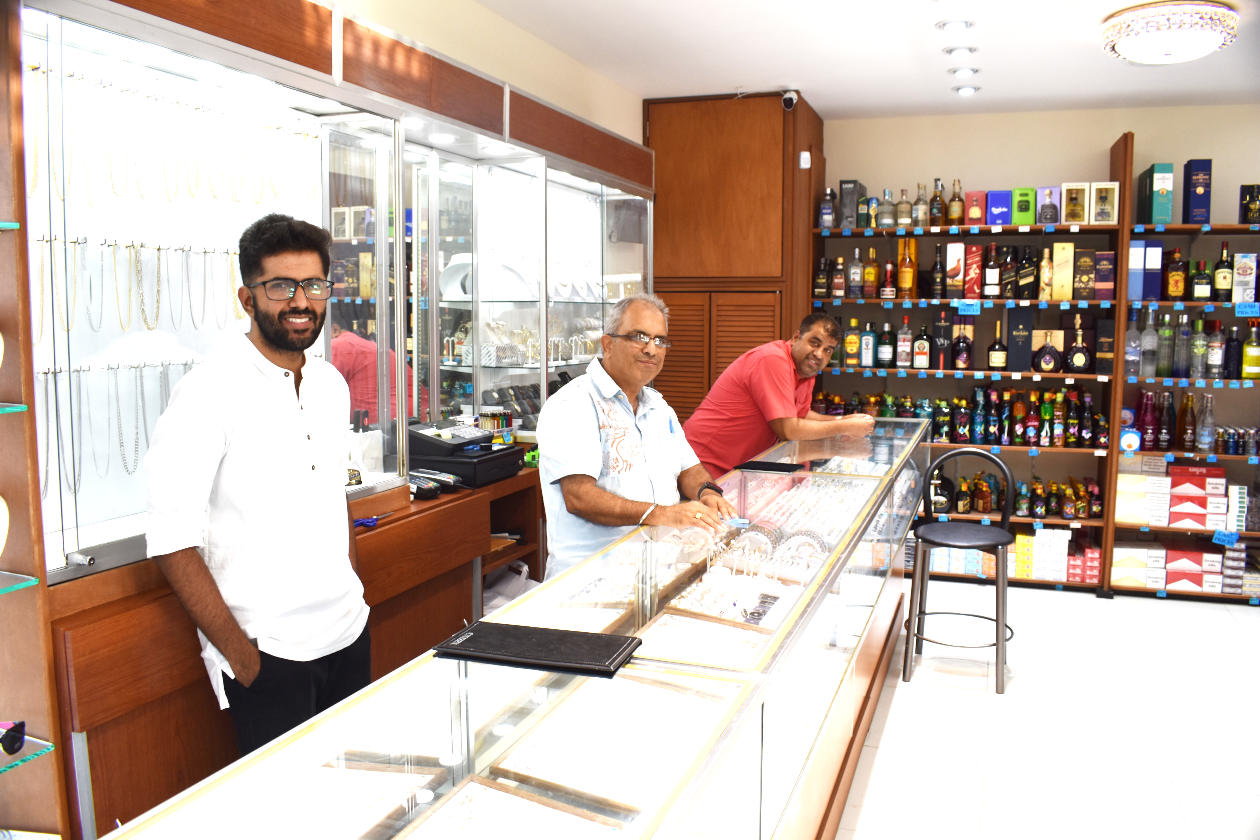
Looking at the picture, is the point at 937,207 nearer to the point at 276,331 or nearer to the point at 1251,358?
the point at 1251,358

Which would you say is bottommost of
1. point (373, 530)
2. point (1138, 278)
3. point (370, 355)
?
point (373, 530)

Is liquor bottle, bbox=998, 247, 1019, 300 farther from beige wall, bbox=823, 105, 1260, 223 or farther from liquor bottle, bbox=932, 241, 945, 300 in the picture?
beige wall, bbox=823, 105, 1260, 223

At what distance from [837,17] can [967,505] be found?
135 inches

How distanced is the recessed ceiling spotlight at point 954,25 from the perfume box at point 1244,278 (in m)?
2.70

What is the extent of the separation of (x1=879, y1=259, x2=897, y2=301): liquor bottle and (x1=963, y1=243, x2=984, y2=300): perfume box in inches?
18.0

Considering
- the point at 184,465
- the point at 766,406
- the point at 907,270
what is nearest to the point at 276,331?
the point at 184,465

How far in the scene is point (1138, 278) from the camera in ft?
19.7

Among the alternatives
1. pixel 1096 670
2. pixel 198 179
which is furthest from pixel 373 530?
pixel 1096 670

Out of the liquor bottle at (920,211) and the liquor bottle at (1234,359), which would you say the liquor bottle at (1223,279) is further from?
the liquor bottle at (920,211)

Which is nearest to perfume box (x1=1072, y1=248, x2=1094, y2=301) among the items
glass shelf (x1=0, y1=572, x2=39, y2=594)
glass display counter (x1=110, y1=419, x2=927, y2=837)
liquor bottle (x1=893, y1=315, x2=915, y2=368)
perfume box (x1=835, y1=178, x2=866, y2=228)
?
liquor bottle (x1=893, y1=315, x2=915, y2=368)

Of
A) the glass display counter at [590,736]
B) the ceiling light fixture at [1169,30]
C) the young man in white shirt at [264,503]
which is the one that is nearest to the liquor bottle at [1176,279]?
the ceiling light fixture at [1169,30]

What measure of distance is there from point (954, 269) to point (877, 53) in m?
1.88

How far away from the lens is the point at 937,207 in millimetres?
6402

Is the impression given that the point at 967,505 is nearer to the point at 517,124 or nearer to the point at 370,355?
the point at 517,124
